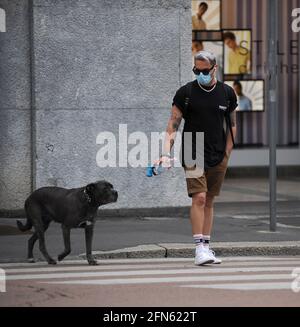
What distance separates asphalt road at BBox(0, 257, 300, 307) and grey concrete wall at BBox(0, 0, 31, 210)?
3.41 m

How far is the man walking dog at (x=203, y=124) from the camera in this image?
33.0 feet

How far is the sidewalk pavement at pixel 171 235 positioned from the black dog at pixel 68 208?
494 mm

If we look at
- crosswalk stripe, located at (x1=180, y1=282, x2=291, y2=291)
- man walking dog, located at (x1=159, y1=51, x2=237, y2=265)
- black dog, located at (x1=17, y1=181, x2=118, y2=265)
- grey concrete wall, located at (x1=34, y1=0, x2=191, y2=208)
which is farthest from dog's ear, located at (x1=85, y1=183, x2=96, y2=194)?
grey concrete wall, located at (x1=34, y1=0, x2=191, y2=208)

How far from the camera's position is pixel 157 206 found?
14.0 m

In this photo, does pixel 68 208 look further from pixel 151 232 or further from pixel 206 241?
pixel 151 232

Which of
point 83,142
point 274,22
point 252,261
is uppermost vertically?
point 274,22

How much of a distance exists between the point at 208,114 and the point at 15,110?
421cm

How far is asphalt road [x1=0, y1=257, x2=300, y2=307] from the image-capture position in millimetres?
7984

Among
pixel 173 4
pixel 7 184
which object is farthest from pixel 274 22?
pixel 7 184

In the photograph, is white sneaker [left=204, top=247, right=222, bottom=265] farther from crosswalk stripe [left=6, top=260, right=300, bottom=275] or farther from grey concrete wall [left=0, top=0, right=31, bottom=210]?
grey concrete wall [left=0, top=0, right=31, bottom=210]

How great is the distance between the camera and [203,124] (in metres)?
10.1
